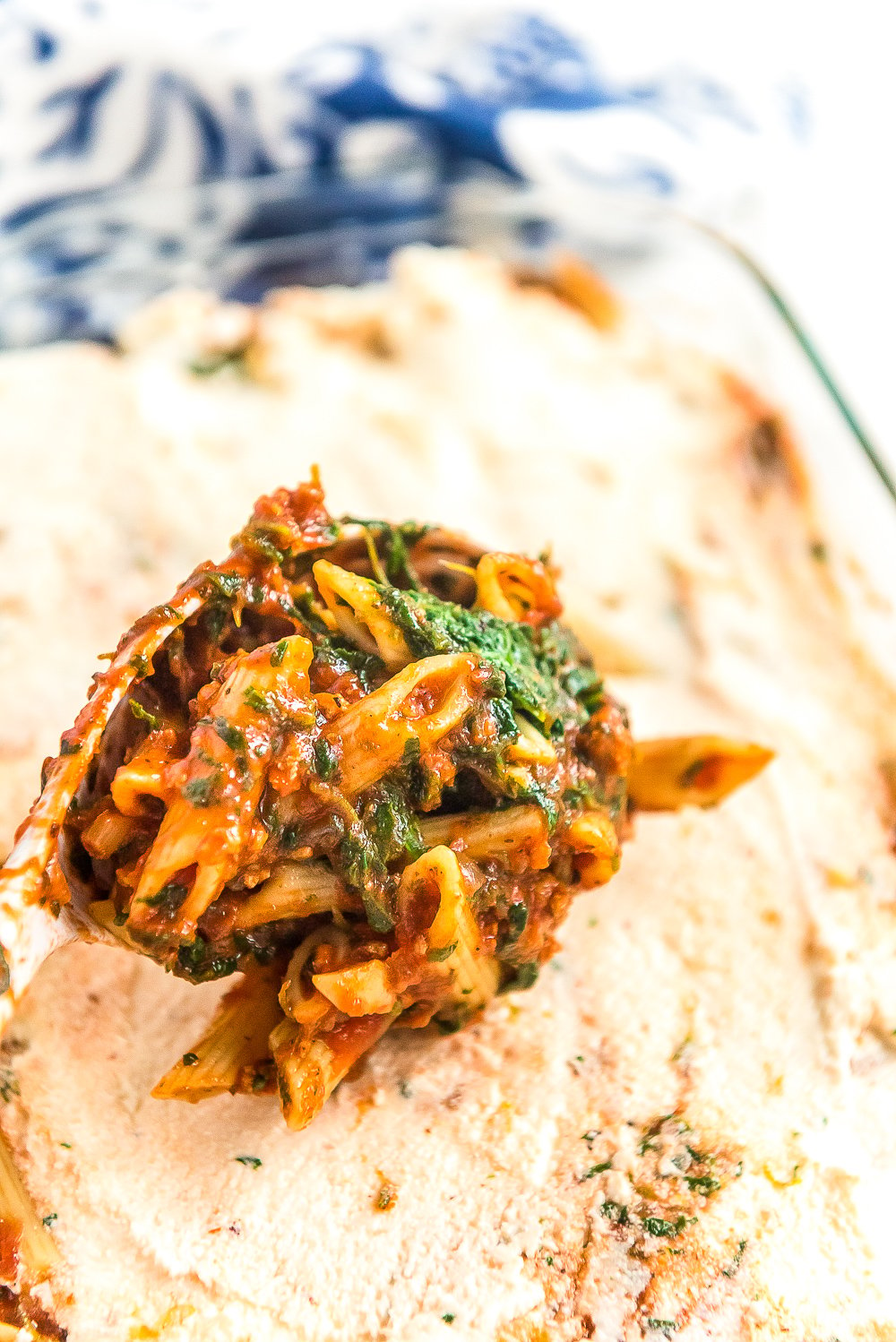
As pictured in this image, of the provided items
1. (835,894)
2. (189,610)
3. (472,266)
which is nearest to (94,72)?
(472,266)

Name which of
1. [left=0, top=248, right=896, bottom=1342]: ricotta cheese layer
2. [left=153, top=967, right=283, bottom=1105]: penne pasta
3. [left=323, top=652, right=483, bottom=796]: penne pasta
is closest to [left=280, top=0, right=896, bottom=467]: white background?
[left=0, top=248, right=896, bottom=1342]: ricotta cheese layer

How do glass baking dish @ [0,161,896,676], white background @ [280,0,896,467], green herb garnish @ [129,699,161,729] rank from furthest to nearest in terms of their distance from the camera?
white background @ [280,0,896,467], glass baking dish @ [0,161,896,676], green herb garnish @ [129,699,161,729]

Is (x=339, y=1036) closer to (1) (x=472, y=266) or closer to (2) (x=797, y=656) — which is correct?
(2) (x=797, y=656)

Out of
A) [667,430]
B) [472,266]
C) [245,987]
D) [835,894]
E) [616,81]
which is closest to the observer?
[245,987]

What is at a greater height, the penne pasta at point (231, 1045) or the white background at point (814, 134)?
the white background at point (814, 134)

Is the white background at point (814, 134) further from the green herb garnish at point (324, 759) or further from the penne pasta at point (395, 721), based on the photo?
the green herb garnish at point (324, 759)

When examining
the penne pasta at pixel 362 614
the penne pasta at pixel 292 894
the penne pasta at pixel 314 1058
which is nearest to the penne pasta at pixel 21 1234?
the penne pasta at pixel 314 1058

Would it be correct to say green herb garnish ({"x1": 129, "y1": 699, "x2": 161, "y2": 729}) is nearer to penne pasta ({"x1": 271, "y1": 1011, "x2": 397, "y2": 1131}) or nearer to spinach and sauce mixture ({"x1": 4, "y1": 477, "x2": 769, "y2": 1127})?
spinach and sauce mixture ({"x1": 4, "y1": 477, "x2": 769, "y2": 1127})
